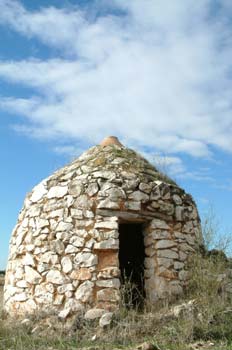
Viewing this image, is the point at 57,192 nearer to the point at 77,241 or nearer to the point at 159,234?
the point at 77,241

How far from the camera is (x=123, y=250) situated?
969 centimetres

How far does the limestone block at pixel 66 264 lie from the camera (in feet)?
24.3

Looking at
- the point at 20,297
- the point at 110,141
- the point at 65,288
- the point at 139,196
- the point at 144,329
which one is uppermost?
the point at 110,141

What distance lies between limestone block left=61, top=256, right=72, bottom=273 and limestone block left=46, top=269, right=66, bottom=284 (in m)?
0.11

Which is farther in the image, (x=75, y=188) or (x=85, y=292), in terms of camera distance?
(x=75, y=188)

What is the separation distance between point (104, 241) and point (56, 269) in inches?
35.3

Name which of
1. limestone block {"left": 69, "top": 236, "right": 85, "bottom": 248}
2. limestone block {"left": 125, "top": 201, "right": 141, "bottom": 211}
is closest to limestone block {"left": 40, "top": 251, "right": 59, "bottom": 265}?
limestone block {"left": 69, "top": 236, "right": 85, "bottom": 248}

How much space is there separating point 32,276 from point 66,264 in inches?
28.2

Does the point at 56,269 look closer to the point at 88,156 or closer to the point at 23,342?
the point at 23,342

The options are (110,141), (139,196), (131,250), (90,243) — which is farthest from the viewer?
(131,250)

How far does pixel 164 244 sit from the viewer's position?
7781mm

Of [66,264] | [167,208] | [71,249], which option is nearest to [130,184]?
[167,208]

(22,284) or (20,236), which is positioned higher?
(20,236)

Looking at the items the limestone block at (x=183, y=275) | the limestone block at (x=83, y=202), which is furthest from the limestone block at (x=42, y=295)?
the limestone block at (x=183, y=275)
